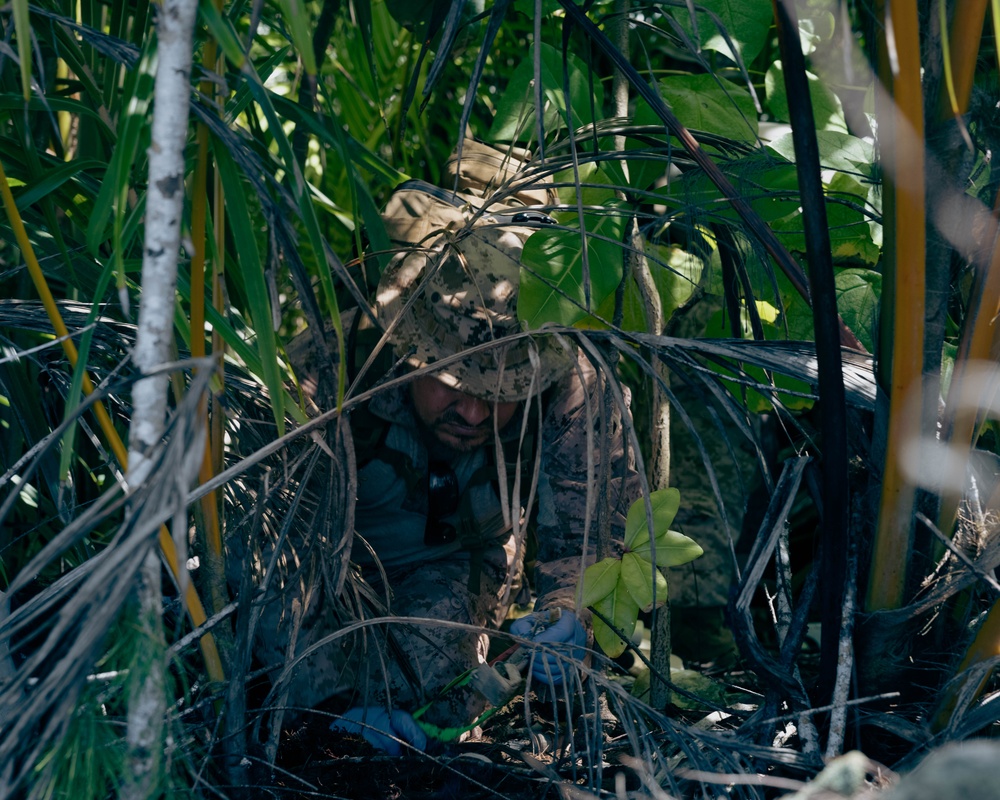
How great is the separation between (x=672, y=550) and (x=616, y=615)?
0.42 feet

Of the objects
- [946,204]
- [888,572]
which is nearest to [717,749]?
[888,572]

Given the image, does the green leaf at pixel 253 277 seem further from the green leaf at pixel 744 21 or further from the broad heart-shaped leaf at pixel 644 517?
the green leaf at pixel 744 21

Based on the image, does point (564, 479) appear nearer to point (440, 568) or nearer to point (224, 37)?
point (440, 568)

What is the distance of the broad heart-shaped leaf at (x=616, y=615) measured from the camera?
1.37 m

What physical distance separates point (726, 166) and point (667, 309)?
0.49 m

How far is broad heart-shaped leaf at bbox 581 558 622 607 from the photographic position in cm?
136

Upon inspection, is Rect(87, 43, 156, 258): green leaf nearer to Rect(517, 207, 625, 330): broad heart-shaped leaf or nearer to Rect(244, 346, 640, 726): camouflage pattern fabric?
Rect(517, 207, 625, 330): broad heart-shaped leaf

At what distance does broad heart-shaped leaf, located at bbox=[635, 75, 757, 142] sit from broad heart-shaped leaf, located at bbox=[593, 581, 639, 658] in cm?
78

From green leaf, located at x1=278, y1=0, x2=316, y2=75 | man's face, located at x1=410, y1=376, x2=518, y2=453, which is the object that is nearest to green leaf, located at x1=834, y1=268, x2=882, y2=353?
man's face, located at x1=410, y1=376, x2=518, y2=453

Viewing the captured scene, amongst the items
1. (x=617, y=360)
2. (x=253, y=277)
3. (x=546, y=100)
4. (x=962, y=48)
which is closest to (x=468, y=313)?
(x=546, y=100)

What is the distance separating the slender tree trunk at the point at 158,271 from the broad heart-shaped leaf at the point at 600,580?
2.19 ft

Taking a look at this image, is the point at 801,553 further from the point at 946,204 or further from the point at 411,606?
the point at 946,204

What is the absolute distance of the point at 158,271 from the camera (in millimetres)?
837

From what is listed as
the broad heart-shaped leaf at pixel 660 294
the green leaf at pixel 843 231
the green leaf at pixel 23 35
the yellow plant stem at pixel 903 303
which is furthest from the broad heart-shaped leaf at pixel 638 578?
the green leaf at pixel 23 35
